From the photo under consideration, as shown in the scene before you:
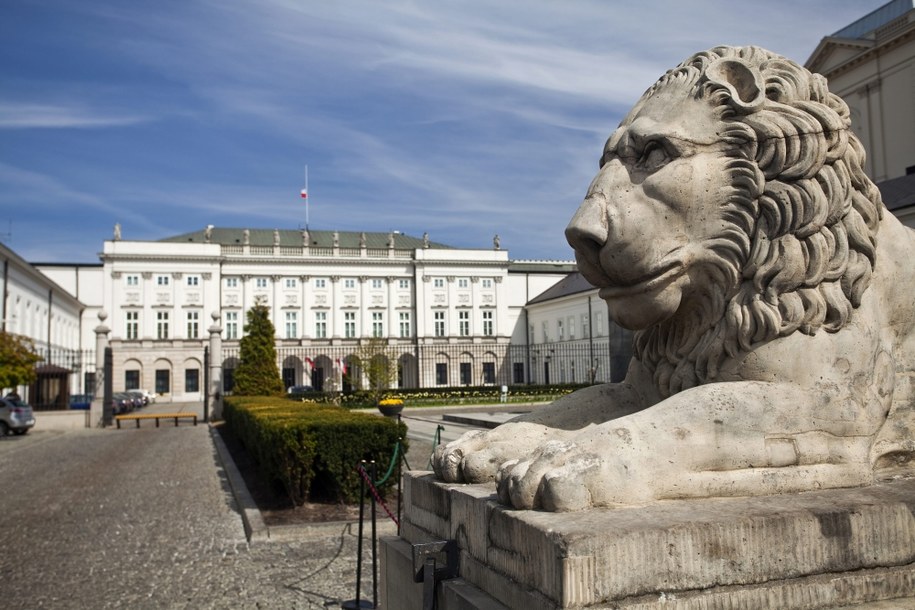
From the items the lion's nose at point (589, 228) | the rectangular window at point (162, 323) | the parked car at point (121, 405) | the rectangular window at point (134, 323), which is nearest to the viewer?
the lion's nose at point (589, 228)

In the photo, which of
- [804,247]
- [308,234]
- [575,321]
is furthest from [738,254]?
[308,234]

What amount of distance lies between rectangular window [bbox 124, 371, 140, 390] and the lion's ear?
61.7 metres

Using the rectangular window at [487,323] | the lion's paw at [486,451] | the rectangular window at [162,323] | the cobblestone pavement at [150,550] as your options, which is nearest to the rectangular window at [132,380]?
the rectangular window at [162,323]

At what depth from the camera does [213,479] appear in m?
12.8

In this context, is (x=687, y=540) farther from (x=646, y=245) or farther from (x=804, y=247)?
(x=804, y=247)

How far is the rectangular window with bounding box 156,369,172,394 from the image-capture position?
5828cm

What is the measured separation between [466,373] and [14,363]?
40.6 meters

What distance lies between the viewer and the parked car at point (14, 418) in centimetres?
2270

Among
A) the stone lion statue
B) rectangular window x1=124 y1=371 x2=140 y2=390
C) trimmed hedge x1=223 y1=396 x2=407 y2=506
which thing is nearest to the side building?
rectangular window x1=124 y1=371 x2=140 y2=390

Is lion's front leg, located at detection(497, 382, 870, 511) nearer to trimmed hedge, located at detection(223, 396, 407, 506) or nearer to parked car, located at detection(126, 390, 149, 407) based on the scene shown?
trimmed hedge, located at detection(223, 396, 407, 506)

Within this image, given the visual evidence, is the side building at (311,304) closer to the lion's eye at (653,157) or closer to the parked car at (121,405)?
the parked car at (121,405)

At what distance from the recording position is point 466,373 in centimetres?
6131

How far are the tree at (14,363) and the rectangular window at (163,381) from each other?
115 feet

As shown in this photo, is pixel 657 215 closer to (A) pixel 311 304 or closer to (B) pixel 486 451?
(B) pixel 486 451
